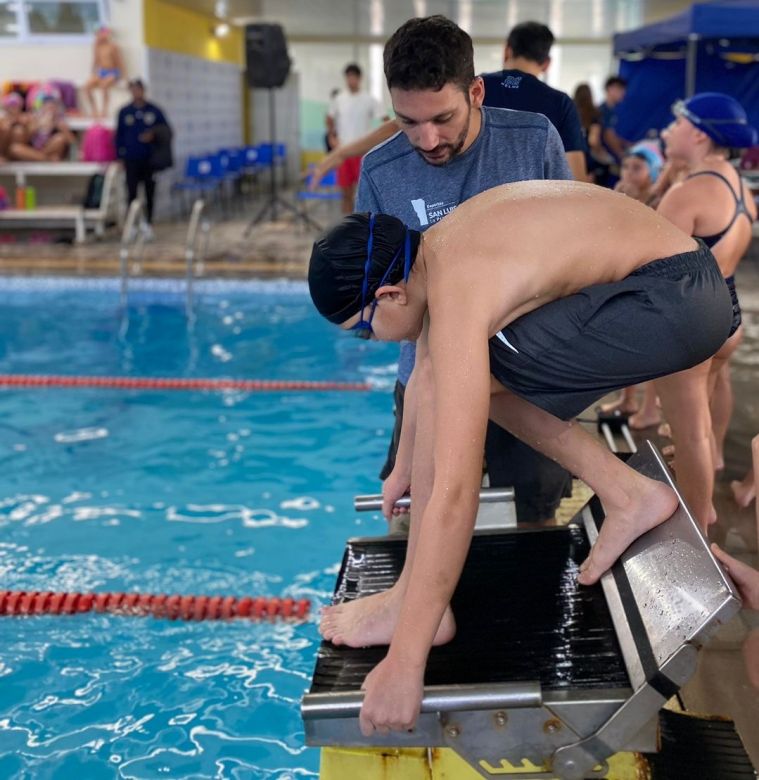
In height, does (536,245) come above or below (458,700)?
above

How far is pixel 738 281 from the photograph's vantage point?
344 inches

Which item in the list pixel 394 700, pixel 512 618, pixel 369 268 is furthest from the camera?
pixel 512 618

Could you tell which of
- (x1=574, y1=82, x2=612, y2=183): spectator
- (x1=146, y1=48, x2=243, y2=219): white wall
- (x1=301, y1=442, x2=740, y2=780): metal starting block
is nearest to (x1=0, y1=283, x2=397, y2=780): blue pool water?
(x1=301, y1=442, x2=740, y2=780): metal starting block

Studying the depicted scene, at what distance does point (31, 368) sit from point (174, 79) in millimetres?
9217

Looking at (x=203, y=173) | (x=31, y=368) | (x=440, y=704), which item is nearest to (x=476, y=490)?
(x=440, y=704)

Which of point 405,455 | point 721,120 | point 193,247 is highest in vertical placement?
point 721,120

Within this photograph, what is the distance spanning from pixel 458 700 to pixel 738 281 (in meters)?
7.90

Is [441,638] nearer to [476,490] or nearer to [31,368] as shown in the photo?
[476,490]

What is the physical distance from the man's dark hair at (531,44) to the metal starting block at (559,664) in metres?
1.89

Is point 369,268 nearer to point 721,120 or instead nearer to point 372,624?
point 372,624

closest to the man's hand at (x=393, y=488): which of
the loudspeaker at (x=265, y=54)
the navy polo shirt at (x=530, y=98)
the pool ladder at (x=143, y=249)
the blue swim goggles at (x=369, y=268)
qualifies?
the blue swim goggles at (x=369, y=268)

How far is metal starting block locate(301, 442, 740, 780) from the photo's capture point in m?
1.68

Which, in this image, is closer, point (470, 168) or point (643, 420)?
point (470, 168)

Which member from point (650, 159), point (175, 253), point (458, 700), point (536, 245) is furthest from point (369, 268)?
point (175, 253)
